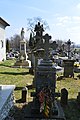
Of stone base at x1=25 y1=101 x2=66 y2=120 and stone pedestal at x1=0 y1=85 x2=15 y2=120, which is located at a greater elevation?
stone pedestal at x1=0 y1=85 x2=15 y2=120

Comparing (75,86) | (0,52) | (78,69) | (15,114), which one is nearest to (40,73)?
(15,114)

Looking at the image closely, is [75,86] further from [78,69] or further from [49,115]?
[78,69]

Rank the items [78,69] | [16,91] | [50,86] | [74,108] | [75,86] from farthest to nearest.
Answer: [78,69] → [75,86] → [16,91] → [74,108] → [50,86]

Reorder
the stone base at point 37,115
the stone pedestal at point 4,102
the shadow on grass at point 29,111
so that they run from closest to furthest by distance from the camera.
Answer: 1. the stone pedestal at point 4,102
2. the stone base at point 37,115
3. the shadow on grass at point 29,111

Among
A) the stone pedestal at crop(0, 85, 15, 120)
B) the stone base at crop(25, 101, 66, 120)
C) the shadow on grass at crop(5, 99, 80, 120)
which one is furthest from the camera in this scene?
the shadow on grass at crop(5, 99, 80, 120)

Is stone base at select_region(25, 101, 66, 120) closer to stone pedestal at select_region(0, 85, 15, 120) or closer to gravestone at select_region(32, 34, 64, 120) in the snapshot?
gravestone at select_region(32, 34, 64, 120)

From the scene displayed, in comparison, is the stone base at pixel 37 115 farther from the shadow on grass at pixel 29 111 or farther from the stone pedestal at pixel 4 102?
the stone pedestal at pixel 4 102

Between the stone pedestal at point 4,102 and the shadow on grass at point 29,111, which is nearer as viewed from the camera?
the stone pedestal at point 4,102

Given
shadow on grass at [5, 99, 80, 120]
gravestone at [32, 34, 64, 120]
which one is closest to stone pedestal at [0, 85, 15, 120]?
shadow on grass at [5, 99, 80, 120]

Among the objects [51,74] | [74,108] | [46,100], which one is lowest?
[74,108]

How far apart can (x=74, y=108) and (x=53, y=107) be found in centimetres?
175

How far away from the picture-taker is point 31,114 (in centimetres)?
848

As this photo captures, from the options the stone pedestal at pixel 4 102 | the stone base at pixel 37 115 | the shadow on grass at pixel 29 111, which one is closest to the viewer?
the stone pedestal at pixel 4 102

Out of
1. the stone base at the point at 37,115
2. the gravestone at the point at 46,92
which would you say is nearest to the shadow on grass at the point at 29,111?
the stone base at the point at 37,115
